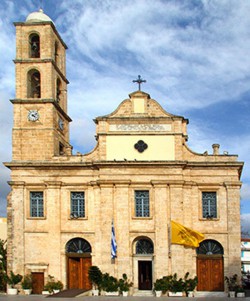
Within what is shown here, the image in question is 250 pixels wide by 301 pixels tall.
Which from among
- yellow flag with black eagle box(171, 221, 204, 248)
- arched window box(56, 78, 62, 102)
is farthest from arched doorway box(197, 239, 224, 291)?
arched window box(56, 78, 62, 102)

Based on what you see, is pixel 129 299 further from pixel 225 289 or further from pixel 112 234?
pixel 225 289

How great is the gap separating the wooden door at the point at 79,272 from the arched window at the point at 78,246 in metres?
0.48

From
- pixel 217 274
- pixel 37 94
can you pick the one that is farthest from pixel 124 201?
pixel 37 94

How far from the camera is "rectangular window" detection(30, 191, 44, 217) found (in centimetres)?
3114

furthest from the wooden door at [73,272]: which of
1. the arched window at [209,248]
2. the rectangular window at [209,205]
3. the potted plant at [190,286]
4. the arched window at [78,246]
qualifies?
the rectangular window at [209,205]

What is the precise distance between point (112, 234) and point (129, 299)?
396 centimetres

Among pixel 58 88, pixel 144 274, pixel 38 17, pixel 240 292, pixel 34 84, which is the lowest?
pixel 240 292

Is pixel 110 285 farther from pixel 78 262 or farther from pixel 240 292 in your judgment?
pixel 240 292

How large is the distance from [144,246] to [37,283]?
6742 mm

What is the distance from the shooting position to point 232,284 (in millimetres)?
29406

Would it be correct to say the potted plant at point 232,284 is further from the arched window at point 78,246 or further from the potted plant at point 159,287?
the arched window at point 78,246

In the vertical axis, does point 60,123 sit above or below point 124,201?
above

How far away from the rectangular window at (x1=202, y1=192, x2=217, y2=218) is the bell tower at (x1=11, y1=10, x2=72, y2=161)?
29.8ft

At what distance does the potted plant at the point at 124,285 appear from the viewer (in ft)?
96.2
